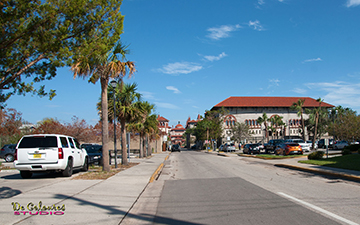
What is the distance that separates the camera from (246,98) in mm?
106125

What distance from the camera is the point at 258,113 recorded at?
336ft

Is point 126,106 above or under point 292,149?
above

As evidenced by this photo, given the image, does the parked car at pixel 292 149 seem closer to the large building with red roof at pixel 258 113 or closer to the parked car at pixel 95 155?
the parked car at pixel 95 155

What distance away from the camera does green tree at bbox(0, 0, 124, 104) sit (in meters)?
8.06

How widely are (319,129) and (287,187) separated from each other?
83864 mm

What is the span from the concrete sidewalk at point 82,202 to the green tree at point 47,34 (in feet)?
10.5

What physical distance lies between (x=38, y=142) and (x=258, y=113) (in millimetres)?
96522

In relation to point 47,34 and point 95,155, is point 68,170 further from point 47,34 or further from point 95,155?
point 95,155

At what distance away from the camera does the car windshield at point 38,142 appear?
11991mm

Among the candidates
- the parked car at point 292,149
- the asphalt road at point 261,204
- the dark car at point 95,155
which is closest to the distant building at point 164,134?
the parked car at point 292,149

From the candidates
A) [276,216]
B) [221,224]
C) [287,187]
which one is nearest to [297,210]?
[276,216]

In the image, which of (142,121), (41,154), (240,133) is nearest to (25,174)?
(41,154)

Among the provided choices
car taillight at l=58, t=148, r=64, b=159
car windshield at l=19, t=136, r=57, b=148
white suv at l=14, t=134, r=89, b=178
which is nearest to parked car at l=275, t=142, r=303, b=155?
white suv at l=14, t=134, r=89, b=178

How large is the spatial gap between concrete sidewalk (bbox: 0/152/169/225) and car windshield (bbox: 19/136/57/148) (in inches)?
108
